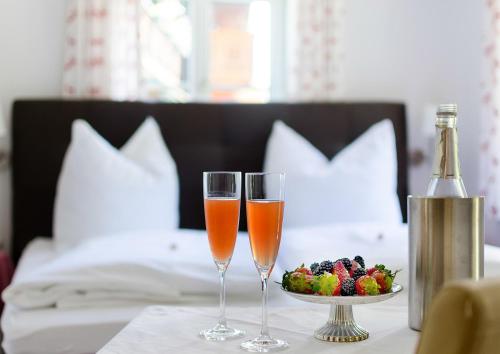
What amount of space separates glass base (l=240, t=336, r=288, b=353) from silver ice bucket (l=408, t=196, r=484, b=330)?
28cm

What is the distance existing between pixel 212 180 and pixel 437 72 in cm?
302

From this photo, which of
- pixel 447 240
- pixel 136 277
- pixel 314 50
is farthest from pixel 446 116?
pixel 314 50

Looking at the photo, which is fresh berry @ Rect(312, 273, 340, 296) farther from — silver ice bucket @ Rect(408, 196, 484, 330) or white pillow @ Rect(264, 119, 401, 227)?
white pillow @ Rect(264, 119, 401, 227)

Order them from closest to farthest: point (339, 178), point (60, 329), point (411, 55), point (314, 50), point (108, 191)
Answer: point (60, 329), point (108, 191), point (339, 178), point (314, 50), point (411, 55)

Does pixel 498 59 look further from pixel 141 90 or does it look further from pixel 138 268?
pixel 138 268

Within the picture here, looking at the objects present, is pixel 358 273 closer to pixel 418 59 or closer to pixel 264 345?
pixel 264 345

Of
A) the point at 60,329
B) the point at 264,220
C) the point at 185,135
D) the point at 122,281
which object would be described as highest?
the point at 185,135

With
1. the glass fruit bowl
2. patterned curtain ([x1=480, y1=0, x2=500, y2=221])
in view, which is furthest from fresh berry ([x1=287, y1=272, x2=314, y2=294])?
patterned curtain ([x1=480, y1=0, x2=500, y2=221])

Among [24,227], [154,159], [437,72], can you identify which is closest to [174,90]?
[154,159]

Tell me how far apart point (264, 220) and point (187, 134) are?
2.34 m

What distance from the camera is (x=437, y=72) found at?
4086 millimetres

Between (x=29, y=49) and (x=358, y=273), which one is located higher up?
(x=29, y=49)

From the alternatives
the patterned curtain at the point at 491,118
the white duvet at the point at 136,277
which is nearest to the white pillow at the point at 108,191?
the white duvet at the point at 136,277

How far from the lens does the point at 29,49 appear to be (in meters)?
3.70
